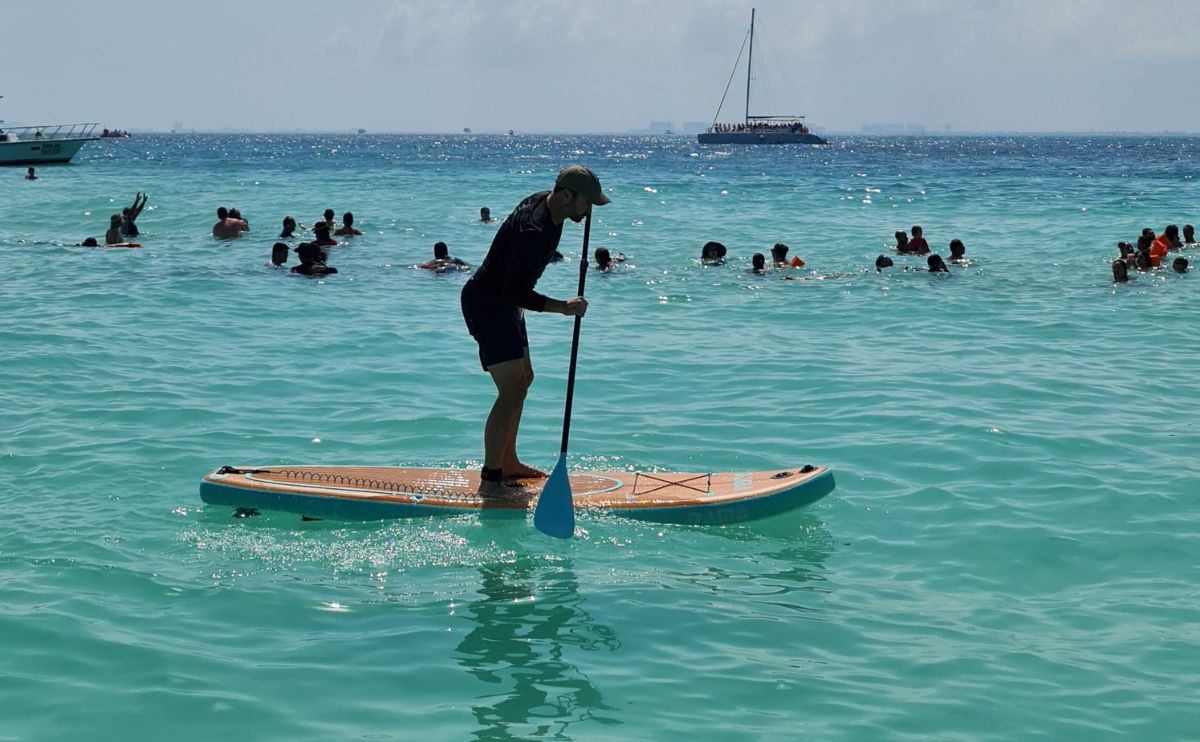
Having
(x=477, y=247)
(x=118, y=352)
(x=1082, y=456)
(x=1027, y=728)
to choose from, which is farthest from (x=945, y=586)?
(x=477, y=247)

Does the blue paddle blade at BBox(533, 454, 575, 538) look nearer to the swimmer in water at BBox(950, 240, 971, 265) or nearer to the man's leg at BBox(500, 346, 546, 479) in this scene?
the man's leg at BBox(500, 346, 546, 479)

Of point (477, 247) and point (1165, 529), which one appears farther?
point (477, 247)

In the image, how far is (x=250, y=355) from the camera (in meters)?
13.2

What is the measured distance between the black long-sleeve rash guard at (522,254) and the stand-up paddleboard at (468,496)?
1291 mm

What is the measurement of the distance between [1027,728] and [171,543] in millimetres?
4860

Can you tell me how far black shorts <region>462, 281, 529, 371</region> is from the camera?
7562 millimetres

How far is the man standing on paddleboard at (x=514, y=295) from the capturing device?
23.7 ft

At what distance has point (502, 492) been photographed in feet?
25.6

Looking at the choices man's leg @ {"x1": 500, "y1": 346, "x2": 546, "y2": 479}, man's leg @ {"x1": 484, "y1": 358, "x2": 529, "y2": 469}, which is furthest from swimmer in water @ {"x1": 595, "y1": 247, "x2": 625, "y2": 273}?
man's leg @ {"x1": 484, "y1": 358, "x2": 529, "y2": 469}

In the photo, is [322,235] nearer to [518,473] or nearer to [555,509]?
[518,473]

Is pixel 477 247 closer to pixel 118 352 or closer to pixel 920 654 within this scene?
pixel 118 352

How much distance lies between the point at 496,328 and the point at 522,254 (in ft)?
1.76

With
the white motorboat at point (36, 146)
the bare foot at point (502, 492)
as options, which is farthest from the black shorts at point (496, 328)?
the white motorboat at point (36, 146)

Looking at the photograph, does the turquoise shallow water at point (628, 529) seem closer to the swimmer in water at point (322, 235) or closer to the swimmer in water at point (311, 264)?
the swimmer in water at point (311, 264)
